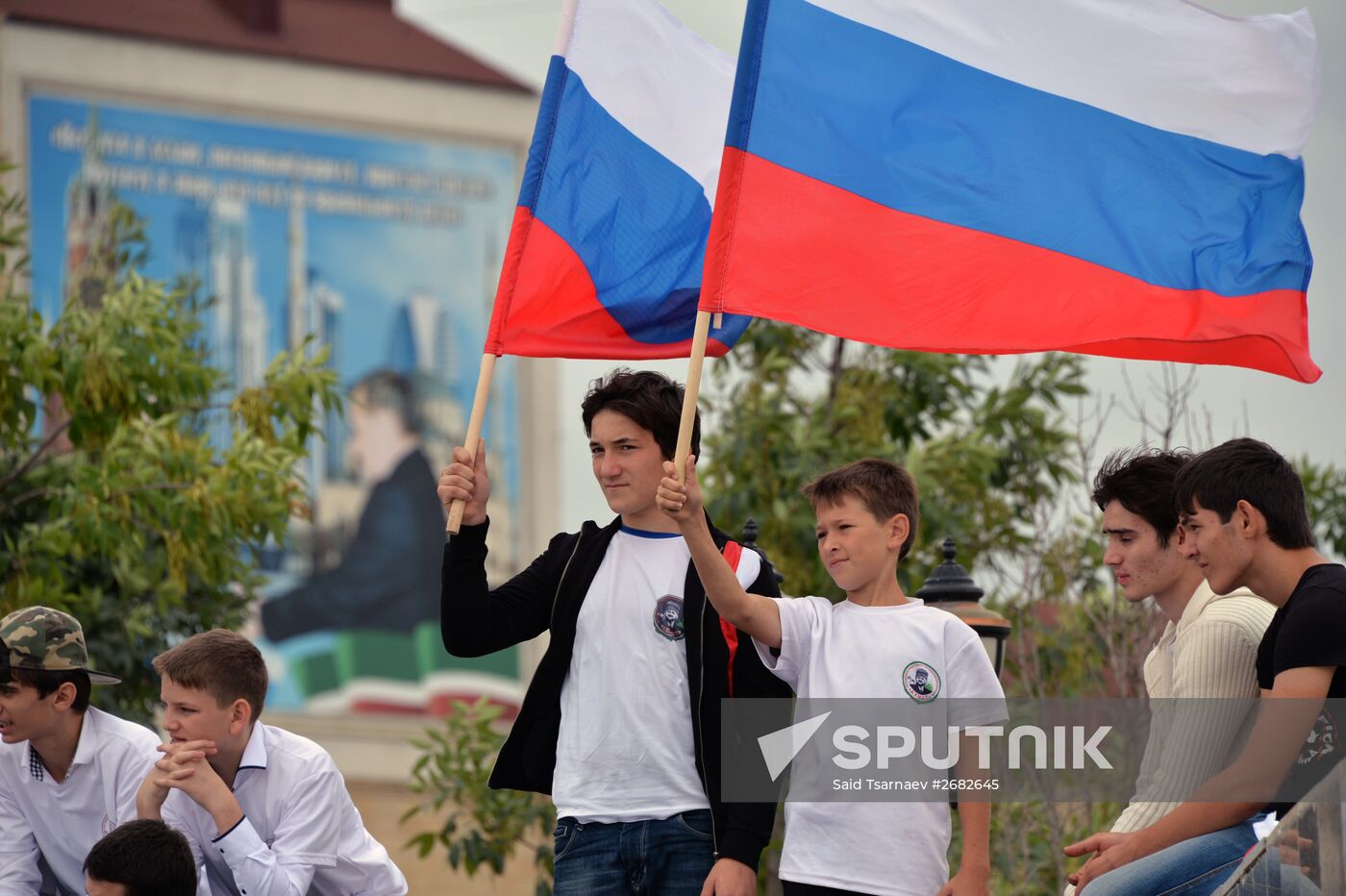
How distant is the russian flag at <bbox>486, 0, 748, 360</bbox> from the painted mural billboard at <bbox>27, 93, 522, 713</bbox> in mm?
21895

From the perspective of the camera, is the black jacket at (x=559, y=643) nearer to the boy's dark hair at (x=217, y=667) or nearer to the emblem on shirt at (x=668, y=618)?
the emblem on shirt at (x=668, y=618)

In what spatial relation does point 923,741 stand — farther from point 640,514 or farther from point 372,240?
point 372,240

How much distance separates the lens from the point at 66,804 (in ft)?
20.2

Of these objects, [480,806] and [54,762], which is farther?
[480,806]

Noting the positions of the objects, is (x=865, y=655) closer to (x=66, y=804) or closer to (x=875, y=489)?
(x=875, y=489)

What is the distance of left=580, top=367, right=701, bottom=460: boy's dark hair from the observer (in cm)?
557

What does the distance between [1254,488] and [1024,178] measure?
1.43 meters

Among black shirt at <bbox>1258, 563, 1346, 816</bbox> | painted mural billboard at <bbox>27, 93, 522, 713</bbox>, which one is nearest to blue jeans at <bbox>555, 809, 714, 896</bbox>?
black shirt at <bbox>1258, 563, 1346, 816</bbox>

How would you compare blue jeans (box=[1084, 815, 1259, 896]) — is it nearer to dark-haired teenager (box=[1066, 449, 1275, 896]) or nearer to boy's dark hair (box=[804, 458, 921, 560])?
dark-haired teenager (box=[1066, 449, 1275, 896])

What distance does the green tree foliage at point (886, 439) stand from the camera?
11688 mm

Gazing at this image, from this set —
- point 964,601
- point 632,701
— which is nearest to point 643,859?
point 632,701

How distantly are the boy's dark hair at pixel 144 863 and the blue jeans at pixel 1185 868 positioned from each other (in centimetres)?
230

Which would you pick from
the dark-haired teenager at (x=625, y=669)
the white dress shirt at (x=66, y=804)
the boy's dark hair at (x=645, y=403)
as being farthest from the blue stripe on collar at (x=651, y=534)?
the white dress shirt at (x=66, y=804)

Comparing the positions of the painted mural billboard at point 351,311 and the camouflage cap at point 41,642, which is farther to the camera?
the painted mural billboard at point 351,311
